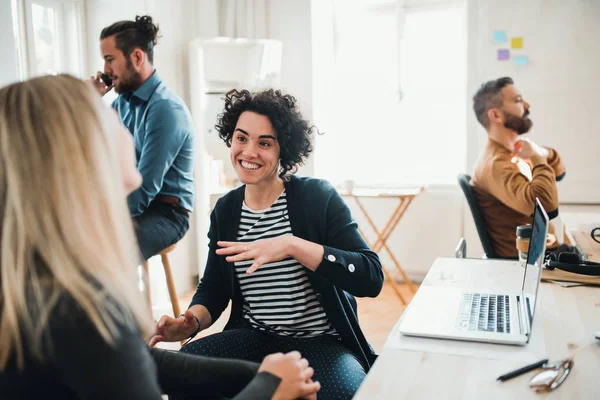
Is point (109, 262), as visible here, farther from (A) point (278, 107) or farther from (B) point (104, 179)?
(A) point (278, 107)

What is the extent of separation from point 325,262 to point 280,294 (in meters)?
0.22

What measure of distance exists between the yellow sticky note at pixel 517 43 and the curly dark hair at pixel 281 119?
2.53 metres

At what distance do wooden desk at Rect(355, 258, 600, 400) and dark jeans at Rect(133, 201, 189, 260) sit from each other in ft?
4.72

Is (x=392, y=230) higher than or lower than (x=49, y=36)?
lower

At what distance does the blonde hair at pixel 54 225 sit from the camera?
76cm

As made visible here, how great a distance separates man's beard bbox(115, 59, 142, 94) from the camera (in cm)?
274

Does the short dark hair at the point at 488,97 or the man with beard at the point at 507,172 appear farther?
the short dark hair at the point at 488,97

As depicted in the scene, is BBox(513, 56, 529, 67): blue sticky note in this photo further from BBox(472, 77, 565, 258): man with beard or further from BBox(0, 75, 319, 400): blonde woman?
BBox(0, 75, 319, 400): blonde woman

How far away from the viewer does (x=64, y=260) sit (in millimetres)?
769

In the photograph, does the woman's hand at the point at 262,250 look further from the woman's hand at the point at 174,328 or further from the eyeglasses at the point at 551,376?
the eyeglasses at the point at 551,376

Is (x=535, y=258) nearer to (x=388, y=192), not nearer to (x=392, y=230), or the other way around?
(x=388, y=192)

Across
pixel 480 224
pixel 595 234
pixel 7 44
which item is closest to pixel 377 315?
pixel 480 224

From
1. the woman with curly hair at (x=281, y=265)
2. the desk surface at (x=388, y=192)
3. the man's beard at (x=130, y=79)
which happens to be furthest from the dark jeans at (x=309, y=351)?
the desk surface at (x=388, y=192)

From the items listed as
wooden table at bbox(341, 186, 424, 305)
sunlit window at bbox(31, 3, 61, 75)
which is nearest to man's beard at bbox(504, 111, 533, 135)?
wooden table at bbox(341, 186, 424, 305)
